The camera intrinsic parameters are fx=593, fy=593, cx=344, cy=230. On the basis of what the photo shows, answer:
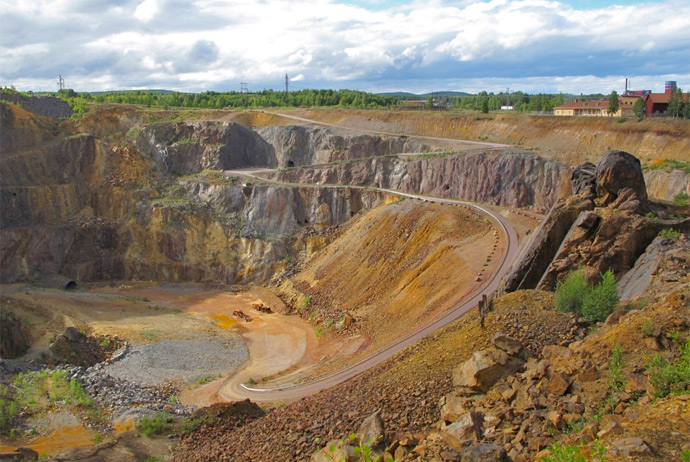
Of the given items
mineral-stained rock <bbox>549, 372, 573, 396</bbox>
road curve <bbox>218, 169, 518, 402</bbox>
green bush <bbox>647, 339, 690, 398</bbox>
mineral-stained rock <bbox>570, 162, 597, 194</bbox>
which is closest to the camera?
green bush <bbox>647, 339, 690, 398</bbox>

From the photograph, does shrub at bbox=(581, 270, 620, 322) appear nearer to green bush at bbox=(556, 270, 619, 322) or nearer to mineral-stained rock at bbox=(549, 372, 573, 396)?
green bush at bbox=(556, 270, 619, 322)

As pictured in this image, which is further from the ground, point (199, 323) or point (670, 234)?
point (670, 234)

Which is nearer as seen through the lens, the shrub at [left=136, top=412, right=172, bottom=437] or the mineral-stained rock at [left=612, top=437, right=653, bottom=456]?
the mineral-stained rock at [left=612, top=437, right=653, bottom=456]

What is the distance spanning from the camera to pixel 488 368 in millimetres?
17016

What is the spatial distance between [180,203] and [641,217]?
135 ft

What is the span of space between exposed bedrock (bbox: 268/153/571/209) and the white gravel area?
2320cm

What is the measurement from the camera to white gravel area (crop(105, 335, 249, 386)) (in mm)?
30172

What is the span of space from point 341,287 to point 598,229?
20.0 meters

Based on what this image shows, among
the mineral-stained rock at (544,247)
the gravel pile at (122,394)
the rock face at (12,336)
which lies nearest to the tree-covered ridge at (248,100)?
the rock face at (12,336)

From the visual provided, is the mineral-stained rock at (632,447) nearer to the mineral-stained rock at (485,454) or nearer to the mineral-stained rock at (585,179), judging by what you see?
the mineral-stained rock at (485,454)

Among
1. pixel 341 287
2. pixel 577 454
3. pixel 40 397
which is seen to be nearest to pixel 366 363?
pixel 40 397

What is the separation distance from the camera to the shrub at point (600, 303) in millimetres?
19984

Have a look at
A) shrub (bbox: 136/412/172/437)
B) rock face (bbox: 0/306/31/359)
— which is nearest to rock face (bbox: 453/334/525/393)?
shrub (bbox: 136/412/172/437)

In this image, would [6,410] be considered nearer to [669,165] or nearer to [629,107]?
[669,165]
